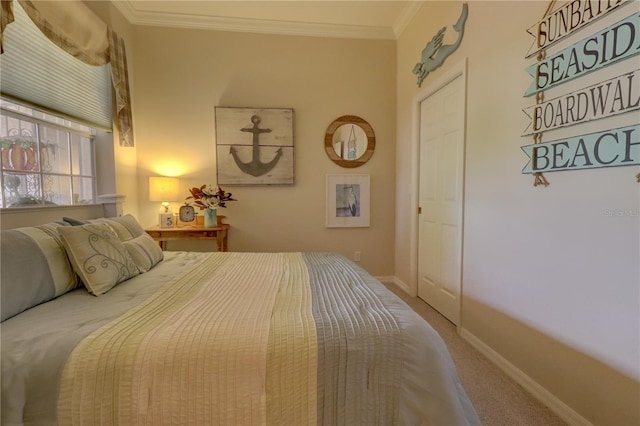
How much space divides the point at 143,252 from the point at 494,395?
218 centimetres

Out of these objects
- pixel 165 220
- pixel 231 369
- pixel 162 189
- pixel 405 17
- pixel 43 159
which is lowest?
pixel 231 369

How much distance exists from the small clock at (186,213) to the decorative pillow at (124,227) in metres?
0.97

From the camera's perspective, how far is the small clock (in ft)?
9.75

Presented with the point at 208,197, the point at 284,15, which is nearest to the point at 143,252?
the point at 208,197

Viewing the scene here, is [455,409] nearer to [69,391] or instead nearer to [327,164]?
[69,391]

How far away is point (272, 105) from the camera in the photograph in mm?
3176

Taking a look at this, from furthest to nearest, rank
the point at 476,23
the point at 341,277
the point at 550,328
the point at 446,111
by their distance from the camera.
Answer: the point at 446,111 → the point at 476,23 → the point at 341,277 → the point at 550,328

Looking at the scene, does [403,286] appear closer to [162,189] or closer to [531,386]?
[531,386]

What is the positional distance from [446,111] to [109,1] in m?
3.26

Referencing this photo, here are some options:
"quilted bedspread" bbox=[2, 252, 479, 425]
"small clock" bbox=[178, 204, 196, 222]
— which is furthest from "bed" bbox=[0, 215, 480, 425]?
"small clock" bbox=[178, 204, 196, 222]

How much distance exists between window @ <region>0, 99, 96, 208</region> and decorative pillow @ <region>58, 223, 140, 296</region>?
72 centimetres

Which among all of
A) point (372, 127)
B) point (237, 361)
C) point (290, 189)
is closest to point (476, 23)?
point (372, 127)

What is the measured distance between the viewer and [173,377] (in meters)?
0.82

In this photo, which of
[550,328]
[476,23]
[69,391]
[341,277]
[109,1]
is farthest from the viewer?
[109,1]
